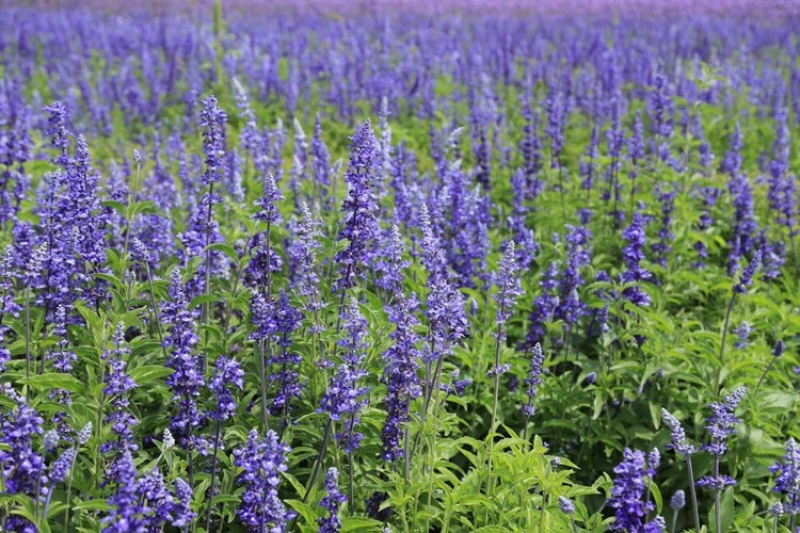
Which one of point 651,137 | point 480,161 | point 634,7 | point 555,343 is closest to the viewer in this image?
point 555,343

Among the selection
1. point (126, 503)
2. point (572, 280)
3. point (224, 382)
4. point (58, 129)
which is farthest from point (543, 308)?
point (126, 503)

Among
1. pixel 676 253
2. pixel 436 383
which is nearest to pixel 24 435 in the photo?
pixel 436 383

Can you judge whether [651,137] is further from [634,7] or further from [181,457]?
[634,7]

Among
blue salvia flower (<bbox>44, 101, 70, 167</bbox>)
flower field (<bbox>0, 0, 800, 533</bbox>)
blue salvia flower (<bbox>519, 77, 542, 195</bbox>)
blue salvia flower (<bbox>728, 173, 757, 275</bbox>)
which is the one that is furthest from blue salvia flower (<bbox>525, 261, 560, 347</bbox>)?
blue salvia flower (<bbox>44, 101, 70, 167</bbox>)

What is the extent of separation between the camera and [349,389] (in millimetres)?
3670

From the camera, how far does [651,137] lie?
10180 mm

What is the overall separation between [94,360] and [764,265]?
5.44 meters

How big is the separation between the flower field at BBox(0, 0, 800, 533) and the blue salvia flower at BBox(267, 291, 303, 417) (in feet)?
0.07

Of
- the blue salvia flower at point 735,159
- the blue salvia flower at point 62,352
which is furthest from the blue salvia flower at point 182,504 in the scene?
the blue salvia flower at point 735,159

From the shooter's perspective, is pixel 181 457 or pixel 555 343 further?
pixel 555 343

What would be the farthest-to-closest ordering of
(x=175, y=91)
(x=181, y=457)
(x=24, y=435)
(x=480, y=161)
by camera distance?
1. (x=175, y=91)
2. (x=480, y=161)
3. (x=181, y=457)
4. (x=24, y=435)

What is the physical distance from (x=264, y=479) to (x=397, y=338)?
2.94 ft

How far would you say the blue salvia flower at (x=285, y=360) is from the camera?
4.16 metres

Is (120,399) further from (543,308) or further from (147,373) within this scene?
(543,308)
